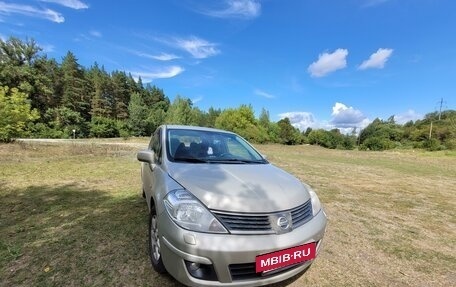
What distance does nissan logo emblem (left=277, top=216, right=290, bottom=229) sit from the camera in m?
2.11

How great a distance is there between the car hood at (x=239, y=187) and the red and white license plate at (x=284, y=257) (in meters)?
0.33

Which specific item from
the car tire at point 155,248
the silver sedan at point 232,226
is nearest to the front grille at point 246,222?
the silver sedan at point 232,226

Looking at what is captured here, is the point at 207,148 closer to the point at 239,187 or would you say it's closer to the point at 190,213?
the point at 239,187

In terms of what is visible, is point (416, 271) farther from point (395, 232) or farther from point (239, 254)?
point (239, 254)

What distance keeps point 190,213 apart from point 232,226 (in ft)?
1.16

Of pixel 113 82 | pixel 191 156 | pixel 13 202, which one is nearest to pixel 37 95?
pixel 113 82

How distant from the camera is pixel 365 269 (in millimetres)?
2922

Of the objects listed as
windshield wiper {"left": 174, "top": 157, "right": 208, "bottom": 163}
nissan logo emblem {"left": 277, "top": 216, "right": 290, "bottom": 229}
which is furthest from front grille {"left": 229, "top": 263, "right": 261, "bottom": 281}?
windshield wiper {"left": 174, "top": 157, "right": 208, "bottom": 163}

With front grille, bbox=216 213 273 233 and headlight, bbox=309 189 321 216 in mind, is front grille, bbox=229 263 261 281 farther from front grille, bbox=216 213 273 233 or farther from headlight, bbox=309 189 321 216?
headlight, bbox=309 189 321 216

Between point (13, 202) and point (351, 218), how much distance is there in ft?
20.4

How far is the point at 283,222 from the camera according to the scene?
2.12 meters

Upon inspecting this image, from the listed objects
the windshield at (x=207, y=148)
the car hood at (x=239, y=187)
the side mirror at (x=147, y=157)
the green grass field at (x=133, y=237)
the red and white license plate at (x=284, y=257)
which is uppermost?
the windshield at (x=207, y=148)

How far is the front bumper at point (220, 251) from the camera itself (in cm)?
191

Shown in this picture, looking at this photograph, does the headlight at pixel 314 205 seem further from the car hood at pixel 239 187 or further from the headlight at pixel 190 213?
the headlight at pixel 190 213
